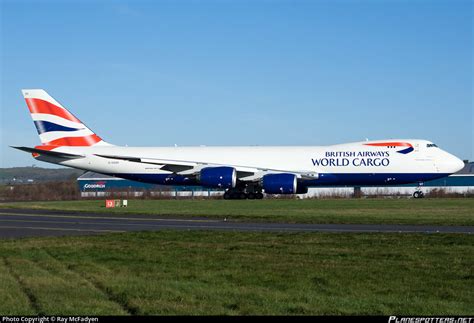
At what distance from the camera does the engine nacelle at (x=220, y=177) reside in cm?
4981

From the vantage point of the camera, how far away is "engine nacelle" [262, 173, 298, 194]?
48.2 metres

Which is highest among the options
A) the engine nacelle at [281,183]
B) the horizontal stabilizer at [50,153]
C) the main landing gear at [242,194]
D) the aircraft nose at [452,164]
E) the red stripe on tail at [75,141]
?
the red stripe on tail at [75,141]

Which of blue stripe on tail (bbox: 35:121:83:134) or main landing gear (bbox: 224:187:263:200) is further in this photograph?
blue stripe on tail (bbox: 35:121:83:134)

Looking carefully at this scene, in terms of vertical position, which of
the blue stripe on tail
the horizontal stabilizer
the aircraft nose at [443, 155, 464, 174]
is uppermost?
the blue stripe on tail

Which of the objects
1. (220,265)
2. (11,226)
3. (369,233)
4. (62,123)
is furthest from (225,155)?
(220,265)

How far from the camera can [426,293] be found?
11.3 metres

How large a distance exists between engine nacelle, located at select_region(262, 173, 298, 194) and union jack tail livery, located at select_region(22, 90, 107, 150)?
1602 centimetres

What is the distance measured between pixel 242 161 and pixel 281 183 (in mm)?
4921

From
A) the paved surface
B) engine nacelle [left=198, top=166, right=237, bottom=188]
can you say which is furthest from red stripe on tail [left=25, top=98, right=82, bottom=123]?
the paved surface

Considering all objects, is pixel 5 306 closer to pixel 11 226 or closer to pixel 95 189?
pixel 11 226

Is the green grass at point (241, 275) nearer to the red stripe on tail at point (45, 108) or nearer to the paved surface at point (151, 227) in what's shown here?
the paved surface at point (151, 227)

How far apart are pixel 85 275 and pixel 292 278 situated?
3876 millimetres

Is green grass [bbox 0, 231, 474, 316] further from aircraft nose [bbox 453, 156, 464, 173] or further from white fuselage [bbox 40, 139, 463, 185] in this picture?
aircraft nose [bbox 453, 156, 464, 173]

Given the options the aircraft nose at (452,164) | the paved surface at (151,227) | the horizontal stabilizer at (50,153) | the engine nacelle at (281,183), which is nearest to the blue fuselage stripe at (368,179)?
the aircraft nose at (452,164)
